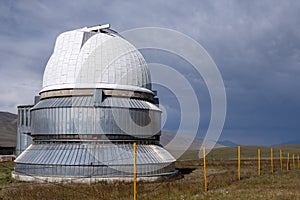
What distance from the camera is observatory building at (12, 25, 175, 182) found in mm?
24875

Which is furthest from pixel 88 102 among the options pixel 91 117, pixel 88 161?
pixel 88 161

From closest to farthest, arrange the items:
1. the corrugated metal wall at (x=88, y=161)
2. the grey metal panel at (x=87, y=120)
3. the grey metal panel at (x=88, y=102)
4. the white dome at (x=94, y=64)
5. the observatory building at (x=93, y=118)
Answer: the corrugated metal wall at (x=88, y=161), the observatory building at (x=93, y=118), the grey metal panel at (x=87, y=120), the grey metal panel at (x=88, y=102), the white dome at (x=94, y=64)

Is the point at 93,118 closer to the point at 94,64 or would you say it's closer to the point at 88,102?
the point at 88,102

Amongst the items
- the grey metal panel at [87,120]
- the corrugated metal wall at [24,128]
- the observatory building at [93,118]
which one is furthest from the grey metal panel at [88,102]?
the corrugated metal wall at [24,128]

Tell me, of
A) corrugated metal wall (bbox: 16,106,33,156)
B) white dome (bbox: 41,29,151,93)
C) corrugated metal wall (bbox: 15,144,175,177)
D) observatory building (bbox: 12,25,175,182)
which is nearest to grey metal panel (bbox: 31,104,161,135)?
observatory building (bbox: 12,25,175,182)

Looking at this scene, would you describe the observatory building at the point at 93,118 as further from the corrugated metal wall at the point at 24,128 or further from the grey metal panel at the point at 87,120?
the corrugated metal wall at the point at 24,128

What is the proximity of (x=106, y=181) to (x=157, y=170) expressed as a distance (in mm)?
3589

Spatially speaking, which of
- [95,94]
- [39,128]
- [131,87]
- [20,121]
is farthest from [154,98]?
[20,121]

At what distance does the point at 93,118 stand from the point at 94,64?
3.67 meters

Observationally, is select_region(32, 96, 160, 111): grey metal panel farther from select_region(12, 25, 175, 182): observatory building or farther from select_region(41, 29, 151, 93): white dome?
select_region(41, 29, 151, 93): white dome

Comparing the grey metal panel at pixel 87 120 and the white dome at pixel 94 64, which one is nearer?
the grey metal panel at pixel 87 120

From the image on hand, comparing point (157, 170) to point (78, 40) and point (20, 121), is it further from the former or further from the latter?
point (20, 121)

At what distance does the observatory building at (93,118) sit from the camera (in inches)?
979

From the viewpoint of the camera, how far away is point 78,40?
28656mm
